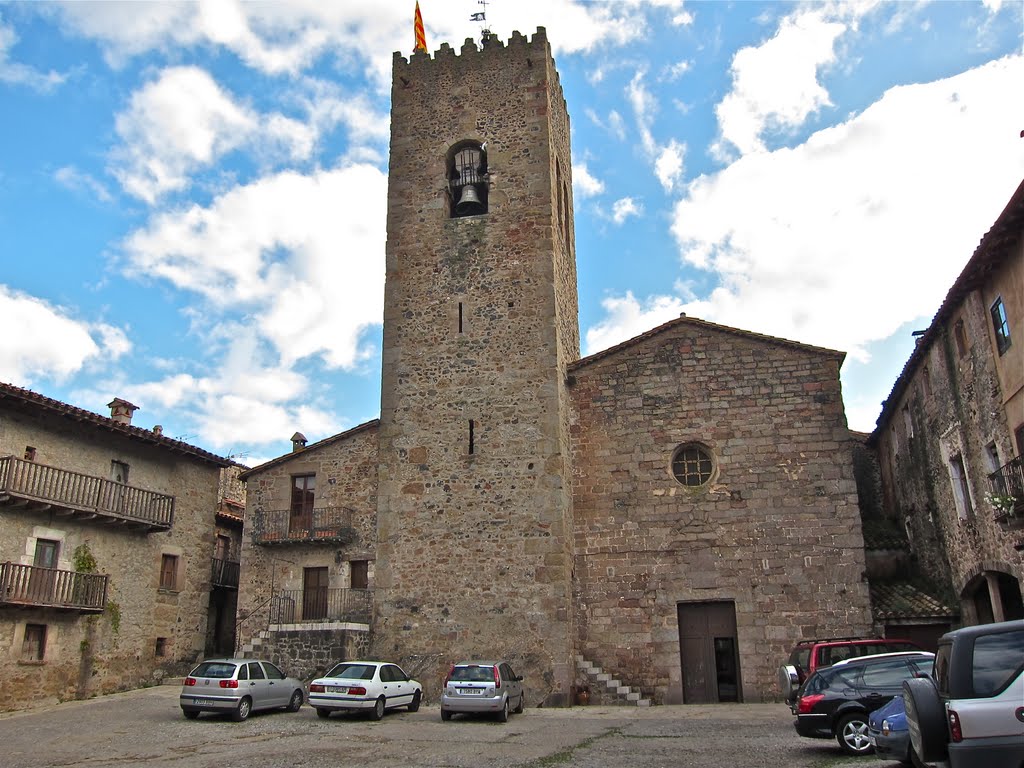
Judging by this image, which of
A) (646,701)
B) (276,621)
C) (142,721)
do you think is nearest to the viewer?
(142,721)

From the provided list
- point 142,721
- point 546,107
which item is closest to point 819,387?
point 546,107

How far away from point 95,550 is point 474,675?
11801 mm

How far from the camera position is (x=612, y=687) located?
19594 mm

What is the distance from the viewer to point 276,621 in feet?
74.6

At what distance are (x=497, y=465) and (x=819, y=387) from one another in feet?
27.3

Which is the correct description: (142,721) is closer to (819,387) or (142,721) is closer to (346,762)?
(346,762)

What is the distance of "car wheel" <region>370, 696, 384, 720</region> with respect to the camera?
16.5 meters

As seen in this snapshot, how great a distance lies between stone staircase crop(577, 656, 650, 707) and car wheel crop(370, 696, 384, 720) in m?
5.16

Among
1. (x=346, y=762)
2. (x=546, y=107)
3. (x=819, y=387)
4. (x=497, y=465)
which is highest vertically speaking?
(x=546, y=107)

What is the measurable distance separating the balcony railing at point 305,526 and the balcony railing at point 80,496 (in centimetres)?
289

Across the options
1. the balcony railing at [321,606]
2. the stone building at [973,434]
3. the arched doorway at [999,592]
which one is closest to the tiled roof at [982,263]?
the stone building at [973,434]

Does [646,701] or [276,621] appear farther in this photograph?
[276,621]

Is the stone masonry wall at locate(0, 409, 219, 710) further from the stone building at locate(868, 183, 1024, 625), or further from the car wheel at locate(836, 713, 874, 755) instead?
the stone building at locate(868, 183, 1024, 625)

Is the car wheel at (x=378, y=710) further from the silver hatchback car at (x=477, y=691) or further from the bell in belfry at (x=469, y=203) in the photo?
the bell in belfry at (x=469, y=203)
